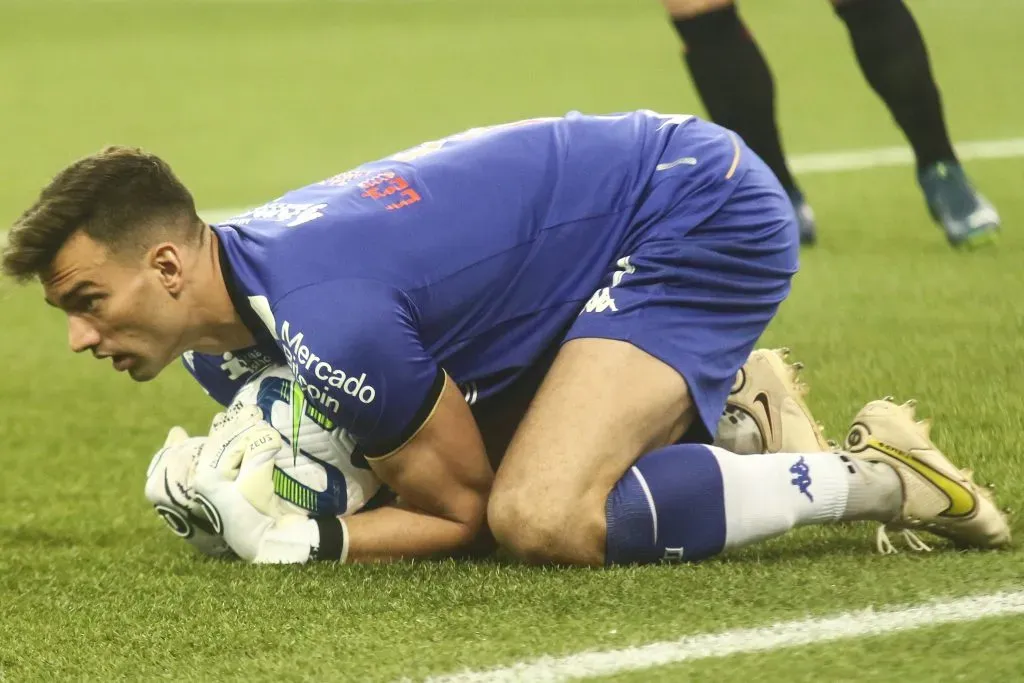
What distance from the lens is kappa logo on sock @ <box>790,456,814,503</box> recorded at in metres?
2.81

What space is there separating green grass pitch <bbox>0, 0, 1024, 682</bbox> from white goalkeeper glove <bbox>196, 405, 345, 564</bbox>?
62 millimetres

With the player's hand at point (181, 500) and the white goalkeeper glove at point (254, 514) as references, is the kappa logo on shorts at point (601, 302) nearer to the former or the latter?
the white goalkeeper glove at point (254, 514)

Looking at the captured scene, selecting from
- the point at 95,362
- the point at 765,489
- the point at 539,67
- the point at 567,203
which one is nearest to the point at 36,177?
the point at 95,362

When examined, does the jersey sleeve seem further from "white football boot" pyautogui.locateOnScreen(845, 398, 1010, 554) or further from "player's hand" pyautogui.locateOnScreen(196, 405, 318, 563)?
"white football boot" pyautogui.locateOnScreen(845, 398, 1010, 554)

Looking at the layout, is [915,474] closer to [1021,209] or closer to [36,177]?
[1021,209]

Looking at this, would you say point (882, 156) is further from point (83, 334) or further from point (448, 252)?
point (83, 334)

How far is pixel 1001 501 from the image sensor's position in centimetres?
303

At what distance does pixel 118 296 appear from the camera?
2.84m

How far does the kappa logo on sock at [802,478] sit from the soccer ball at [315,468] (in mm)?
744

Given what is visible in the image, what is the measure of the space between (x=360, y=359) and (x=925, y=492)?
95cm

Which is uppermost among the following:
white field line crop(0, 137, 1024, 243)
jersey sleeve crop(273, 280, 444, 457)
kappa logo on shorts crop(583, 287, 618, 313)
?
jersey sleeve crop(273, 280, 444, 457)

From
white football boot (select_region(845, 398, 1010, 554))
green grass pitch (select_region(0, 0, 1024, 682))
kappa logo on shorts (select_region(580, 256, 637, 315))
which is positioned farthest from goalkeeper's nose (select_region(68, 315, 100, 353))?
white football boot (select_region(845, 398, 1010, 554))

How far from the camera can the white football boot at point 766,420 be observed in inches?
128

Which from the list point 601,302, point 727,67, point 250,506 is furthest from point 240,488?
point 727,67
